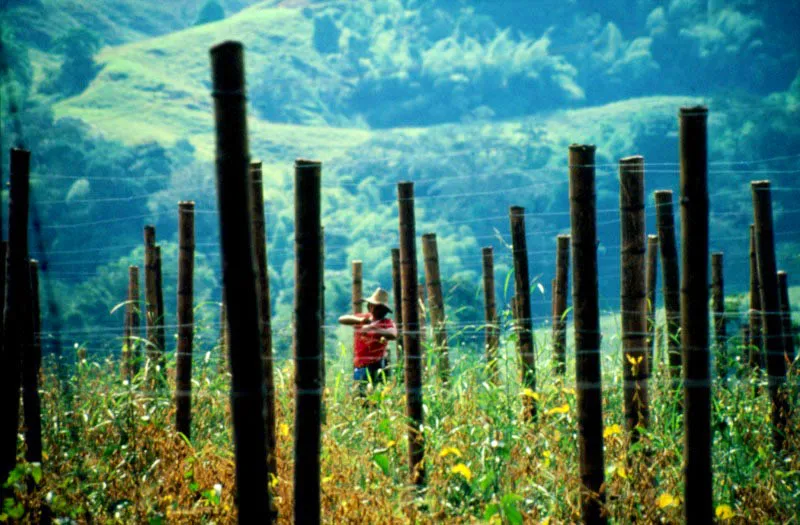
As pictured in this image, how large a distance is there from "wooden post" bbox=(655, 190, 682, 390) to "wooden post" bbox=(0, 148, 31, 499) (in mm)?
3467

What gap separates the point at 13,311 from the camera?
5520mm

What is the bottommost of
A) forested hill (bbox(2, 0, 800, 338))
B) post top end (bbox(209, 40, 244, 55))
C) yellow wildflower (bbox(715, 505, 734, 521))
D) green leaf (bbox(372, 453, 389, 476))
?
yellow wildflower (bbox(715, 505, 734, 521))

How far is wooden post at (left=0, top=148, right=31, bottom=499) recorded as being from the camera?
217 inches

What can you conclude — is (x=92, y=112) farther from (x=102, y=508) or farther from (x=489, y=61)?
(x=102, y=508)

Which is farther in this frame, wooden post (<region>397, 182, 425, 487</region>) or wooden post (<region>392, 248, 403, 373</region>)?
wooden post (<region>392, 248, 403, 373</region>)

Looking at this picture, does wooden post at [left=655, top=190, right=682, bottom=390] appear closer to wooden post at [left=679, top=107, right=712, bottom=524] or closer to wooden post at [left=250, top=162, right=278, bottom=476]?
wooden post at [left=679, top=107, right=712, bottom=524]

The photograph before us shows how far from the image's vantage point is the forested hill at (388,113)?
5934 centimetres

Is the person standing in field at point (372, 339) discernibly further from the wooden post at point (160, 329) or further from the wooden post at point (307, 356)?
the wooden post at point (307, 356)

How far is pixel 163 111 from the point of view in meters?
74.9

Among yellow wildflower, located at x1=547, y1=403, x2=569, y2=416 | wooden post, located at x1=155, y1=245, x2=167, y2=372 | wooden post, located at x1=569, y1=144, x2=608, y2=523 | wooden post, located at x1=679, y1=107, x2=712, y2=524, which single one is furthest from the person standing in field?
wooden post, located at x1=679, y1=107, x2=712, y2=524

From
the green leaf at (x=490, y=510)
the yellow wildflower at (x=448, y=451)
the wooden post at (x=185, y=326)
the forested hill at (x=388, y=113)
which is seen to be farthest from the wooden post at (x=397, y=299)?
the forested hill at (x=388, y=113)

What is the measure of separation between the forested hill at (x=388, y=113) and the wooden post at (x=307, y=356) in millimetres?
46191

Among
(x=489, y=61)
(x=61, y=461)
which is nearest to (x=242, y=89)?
(x=61, y=461)

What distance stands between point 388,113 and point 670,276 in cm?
7919
